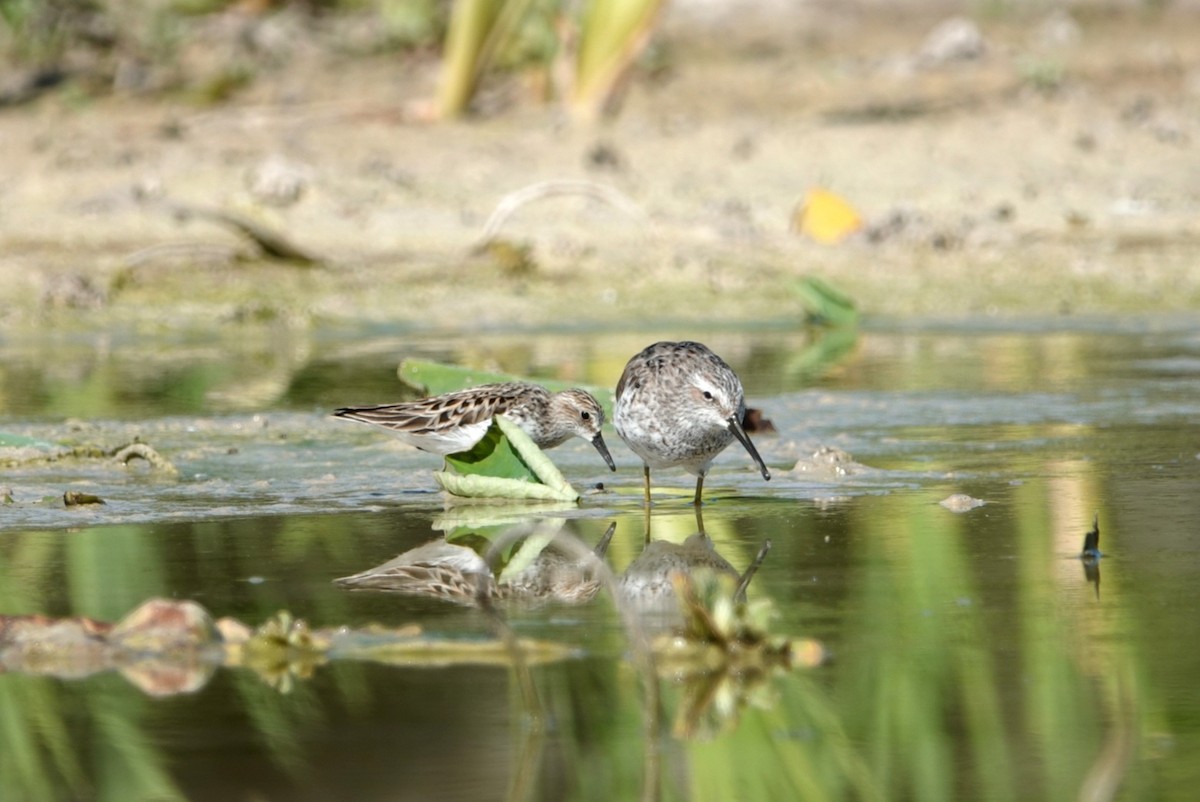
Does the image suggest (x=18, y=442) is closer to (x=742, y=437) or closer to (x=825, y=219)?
(x=742, y=437)

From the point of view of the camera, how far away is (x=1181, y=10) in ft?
66.5

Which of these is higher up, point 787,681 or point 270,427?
→ point 270,427

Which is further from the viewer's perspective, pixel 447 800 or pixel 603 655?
pixel 603 655

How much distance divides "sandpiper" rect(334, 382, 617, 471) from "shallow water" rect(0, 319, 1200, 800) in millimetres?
167

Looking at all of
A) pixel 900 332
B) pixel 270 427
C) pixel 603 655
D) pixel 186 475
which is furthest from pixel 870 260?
Answer: pixel 603 655

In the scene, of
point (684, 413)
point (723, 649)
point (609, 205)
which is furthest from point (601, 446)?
point (609, 205)

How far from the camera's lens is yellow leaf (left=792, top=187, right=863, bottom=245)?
14.2m

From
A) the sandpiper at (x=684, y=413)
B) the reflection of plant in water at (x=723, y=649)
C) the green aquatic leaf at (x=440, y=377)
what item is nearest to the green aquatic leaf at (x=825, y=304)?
the green aquatic leaf at (x=440, y=377)

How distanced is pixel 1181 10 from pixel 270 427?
1388 centimetres

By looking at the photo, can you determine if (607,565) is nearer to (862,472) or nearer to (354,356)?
(862,472)

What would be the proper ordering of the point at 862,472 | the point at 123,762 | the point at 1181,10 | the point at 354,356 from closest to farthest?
the point at 123,762 → the point at 862,472 → the point at 354,356 → the point at 1181,10

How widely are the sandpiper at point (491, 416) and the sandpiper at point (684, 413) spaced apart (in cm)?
49

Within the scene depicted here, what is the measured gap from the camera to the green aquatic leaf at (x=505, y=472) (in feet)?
23.0

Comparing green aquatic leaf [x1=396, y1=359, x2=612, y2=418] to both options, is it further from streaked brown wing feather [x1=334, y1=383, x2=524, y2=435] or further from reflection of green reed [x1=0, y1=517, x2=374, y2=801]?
reflection of green reed [x1=0, y1=517, x2=374, y2=801]
